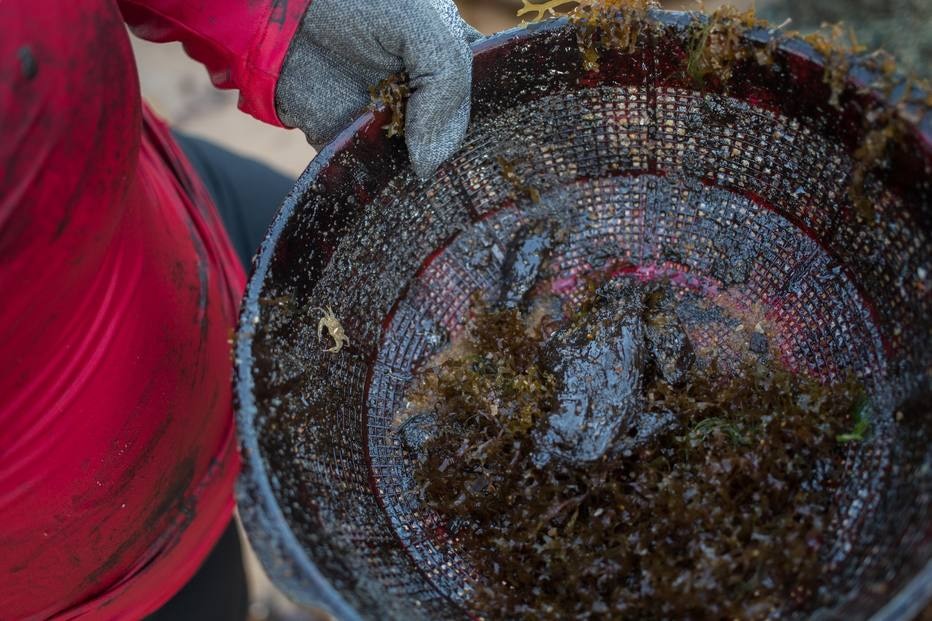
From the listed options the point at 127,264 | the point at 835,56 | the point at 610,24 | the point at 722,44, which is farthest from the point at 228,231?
the point at 835,56

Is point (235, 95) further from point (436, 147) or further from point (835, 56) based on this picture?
point (835, 56)

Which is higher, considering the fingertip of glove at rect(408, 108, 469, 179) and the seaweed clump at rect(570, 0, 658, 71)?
the seaweed clump at rect(570, 0, 658, 71)

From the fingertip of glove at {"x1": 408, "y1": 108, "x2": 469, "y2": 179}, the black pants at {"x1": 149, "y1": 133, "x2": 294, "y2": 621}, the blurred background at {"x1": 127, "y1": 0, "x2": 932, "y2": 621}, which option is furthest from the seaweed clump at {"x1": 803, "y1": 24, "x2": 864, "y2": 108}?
the blurred background at {"x1": 127, "y1": 0, "x2": 932, "y2": 621}

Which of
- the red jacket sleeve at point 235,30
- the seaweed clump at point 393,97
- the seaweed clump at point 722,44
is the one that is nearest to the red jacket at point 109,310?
the red jacket sleeve at point 235,30

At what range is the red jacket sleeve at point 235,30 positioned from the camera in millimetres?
1453

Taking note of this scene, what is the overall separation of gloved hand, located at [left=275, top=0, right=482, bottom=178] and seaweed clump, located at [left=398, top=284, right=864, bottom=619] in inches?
21.6

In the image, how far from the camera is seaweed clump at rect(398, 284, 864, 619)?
1309 millimetres

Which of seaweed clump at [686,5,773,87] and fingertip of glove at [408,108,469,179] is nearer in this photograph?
seaweed clump at [686,5,773,87]

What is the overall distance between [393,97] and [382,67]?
9 centimetres

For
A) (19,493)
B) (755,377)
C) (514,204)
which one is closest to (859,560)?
(755,377)

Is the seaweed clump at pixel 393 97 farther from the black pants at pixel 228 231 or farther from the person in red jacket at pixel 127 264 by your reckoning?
the black pants at pixel 228 231

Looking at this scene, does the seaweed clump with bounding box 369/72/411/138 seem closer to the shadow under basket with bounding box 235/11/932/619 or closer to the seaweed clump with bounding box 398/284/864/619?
the shadow under basket with bounding box 235/11/932/619

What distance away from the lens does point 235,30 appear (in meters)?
1.46

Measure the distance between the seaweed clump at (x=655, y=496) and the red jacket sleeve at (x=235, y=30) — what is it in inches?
31.1
